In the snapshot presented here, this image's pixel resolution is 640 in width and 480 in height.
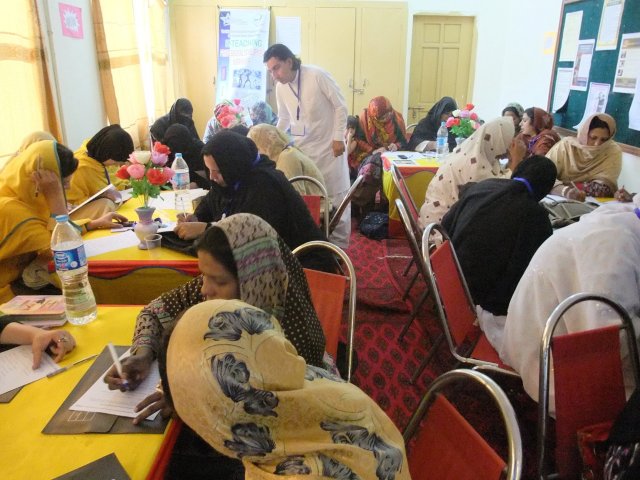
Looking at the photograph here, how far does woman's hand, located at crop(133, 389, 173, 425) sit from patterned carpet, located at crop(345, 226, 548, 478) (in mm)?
958

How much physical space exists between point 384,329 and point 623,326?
155 cm

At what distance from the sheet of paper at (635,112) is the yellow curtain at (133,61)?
4105 mm

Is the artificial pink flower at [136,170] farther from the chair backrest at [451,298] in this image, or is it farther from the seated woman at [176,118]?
the seated woman at [176,118]

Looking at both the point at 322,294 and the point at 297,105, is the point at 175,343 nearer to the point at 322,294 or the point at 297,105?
the point at 322,294

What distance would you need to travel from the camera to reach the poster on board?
6066 millimetres

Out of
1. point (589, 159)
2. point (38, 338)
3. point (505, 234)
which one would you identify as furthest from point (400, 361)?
point (589, 159)

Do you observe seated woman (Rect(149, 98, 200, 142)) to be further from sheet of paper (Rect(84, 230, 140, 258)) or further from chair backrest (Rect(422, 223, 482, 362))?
chair backrest (Rect(422, 223, 482, 362))

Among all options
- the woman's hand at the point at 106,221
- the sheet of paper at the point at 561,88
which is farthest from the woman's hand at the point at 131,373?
the sheet of paper at the point at 561,88

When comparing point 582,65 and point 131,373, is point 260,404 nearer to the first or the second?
point 131,373

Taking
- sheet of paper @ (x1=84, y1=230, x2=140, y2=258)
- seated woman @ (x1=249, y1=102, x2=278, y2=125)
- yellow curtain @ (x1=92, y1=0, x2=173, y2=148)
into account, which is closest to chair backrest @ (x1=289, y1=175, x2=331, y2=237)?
sheet of paper @ (x1=84, y1=230, x2=140, y2=258)

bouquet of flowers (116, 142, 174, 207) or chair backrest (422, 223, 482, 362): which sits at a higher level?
bouquet of flowers (116, 142, 174, 207)

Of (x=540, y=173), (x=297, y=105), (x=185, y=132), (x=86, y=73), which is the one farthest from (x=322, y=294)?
(x=86, y=73)

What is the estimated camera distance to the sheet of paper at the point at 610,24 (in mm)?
3613

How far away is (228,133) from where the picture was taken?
6.81 ft
